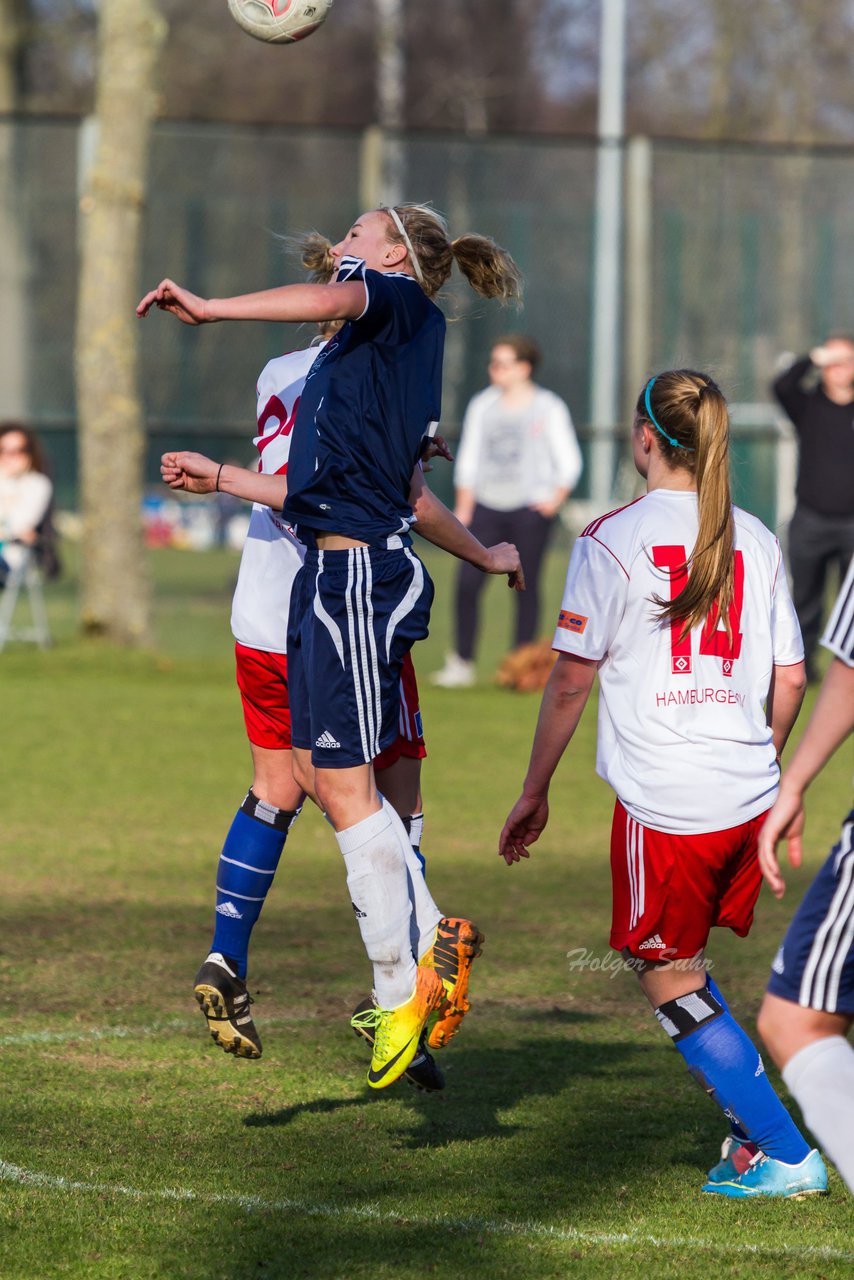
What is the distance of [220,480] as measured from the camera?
167 inches

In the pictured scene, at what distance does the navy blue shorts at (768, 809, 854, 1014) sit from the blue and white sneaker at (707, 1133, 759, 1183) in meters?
1.04

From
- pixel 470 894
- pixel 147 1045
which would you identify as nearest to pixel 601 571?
pixel 147 1045

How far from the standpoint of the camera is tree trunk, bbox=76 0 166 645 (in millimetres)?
13555

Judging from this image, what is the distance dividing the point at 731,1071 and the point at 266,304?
6.14 feet

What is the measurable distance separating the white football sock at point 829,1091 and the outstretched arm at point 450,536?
163 cm

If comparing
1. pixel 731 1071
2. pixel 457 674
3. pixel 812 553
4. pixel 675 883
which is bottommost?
pixel 457 674

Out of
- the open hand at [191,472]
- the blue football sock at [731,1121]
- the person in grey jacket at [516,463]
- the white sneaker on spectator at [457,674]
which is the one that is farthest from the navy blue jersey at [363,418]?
the white sneaker on spectator at [457,674]

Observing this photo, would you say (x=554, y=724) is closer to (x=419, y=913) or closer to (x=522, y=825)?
(x=522, y=825)

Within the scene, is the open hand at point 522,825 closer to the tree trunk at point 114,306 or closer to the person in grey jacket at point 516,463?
the person in grey jacket at point 516,463

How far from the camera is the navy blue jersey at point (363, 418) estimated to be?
4.06 metres

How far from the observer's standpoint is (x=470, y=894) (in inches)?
276

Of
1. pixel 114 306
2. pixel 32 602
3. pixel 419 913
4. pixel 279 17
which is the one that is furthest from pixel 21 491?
pixel 419 913

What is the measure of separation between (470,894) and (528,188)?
9652 millimetres

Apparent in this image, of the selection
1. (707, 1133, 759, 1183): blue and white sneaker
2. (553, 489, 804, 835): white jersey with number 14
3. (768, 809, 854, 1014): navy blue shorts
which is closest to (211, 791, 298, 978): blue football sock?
(553, 489, 804, 835): white jersey with number 14
